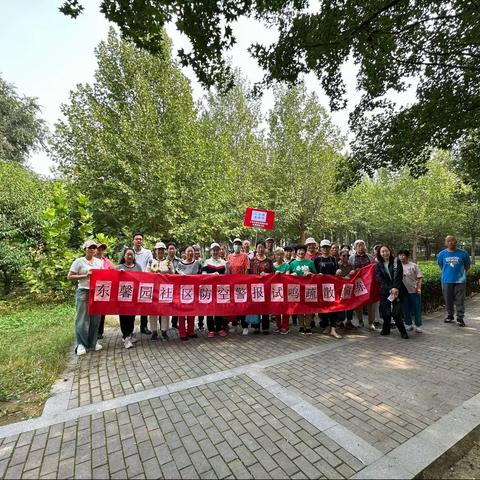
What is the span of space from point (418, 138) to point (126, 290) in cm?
821

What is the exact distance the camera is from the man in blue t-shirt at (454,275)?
682cm

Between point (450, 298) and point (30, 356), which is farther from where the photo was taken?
point (450, 298)

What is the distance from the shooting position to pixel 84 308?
Result: 5551mm

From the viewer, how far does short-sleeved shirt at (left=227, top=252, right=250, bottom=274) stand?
659 centimetres

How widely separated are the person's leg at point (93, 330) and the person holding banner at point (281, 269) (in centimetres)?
382

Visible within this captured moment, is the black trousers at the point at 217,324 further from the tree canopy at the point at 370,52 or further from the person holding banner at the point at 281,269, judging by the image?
the tree canopy at the point at 370,52

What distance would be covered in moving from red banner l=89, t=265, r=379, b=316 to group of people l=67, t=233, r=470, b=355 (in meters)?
0.23

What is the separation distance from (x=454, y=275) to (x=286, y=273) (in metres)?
4.16

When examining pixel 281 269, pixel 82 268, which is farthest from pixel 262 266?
pixel 82 268

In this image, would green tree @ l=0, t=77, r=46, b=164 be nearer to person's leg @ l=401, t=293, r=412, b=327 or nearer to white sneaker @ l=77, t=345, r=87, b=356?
white sneaker @ l=77, t=345, r=87, b=356

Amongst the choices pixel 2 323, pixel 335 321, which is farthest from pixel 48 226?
pixel 335 321

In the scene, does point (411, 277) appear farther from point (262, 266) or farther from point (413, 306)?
point (262, 266)

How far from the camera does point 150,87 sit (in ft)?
46.2

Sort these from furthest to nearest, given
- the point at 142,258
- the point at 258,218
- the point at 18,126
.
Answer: the point at 18,126 < the point at 258,218 < the point at 142,258
